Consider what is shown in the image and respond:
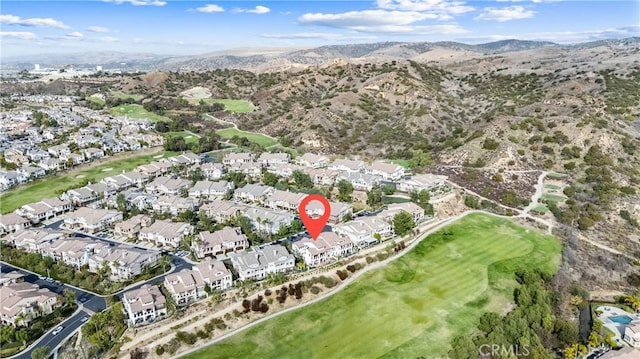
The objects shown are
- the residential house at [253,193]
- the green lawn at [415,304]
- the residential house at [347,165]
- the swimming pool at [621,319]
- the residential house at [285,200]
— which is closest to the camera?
the green lawn at [415,304]

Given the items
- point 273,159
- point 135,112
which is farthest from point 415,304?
point 135,112

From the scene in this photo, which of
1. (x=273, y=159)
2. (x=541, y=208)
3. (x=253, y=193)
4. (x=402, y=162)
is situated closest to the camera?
(x=541, y=208)

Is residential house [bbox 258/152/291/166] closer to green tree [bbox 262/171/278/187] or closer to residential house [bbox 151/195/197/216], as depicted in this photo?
green tree [bbox 262/171/278/187]

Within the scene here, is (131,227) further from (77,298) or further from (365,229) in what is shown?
(365,229)

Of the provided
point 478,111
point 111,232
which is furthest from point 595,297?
point 478,111

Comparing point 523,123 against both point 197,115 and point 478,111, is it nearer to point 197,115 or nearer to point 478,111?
point 478,111

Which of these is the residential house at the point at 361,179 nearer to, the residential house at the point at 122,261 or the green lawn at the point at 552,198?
the green lawn at the point at 552,198

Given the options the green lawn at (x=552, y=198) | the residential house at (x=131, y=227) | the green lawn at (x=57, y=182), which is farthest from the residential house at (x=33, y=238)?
the green lawn at (x=552, y=198)
